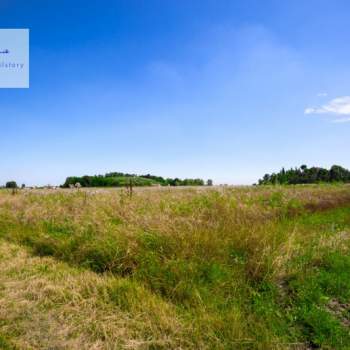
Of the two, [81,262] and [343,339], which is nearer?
[343,339]

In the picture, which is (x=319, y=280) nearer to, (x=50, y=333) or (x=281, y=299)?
(x=281, y=299)

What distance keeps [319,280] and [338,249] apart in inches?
61.8

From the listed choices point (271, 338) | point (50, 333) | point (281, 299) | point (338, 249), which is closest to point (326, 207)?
point (338, 249)

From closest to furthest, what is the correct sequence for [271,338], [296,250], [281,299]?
[271,338] < [281,299] < [296,250]

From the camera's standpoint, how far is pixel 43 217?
8125mm

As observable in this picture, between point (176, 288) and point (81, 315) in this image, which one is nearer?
point (81, 315)

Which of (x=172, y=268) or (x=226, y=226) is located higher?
(x=226, y=226)

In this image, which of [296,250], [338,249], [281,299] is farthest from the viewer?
[338,249]

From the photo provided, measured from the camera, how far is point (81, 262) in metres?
5.09

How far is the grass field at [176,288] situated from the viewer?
304 cm

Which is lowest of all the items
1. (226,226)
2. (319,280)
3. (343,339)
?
(343,339)

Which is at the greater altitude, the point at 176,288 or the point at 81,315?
the point at 176,288

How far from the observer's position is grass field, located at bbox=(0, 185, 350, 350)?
3.04m

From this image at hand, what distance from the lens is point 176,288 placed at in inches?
149
